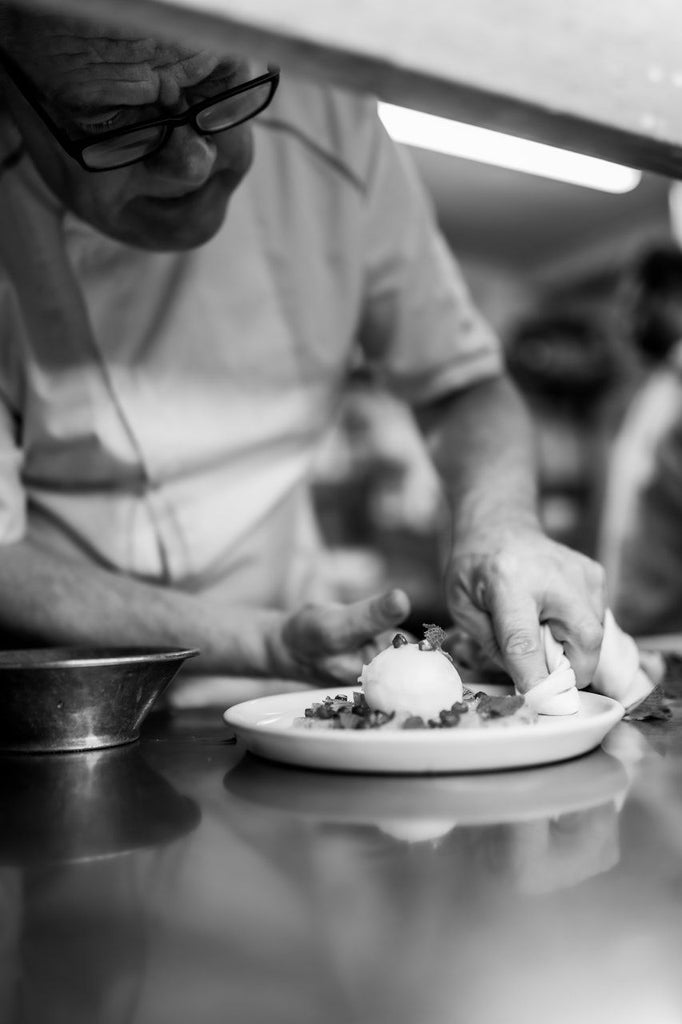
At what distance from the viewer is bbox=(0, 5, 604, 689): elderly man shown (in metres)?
1.08

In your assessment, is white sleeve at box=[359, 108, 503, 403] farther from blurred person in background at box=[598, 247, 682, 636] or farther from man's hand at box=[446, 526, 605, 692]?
blurred person in background at box=[598, 247, 682, 636]

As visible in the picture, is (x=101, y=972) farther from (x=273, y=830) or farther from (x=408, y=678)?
(x=408, y=678)

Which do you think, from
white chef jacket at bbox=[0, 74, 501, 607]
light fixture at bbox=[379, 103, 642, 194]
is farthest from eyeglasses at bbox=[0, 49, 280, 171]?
light fixture at bbox=[379, 103, 642, 194]

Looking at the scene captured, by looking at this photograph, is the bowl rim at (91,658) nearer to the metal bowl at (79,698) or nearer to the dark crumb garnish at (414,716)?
the metal bowl at (79,698)

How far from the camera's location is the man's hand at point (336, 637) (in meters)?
1.07

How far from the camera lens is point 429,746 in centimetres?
80

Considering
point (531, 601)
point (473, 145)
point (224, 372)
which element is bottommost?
point (531, 601)

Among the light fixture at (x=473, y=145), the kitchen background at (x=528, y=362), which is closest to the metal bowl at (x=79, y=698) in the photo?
the light fixture at (x=473, y=145)

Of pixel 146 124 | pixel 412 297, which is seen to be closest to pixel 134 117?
pixel 146 124

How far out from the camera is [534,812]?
0.73m

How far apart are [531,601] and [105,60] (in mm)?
748

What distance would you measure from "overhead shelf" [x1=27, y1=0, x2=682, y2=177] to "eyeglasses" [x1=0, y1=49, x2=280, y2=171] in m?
0.45

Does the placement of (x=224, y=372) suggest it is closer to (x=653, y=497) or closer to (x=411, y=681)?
(x=411, y=681)

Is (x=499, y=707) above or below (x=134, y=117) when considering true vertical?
below
